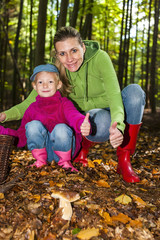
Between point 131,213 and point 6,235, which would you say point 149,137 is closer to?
point 131,213

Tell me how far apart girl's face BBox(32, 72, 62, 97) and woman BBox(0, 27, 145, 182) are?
0.21 m

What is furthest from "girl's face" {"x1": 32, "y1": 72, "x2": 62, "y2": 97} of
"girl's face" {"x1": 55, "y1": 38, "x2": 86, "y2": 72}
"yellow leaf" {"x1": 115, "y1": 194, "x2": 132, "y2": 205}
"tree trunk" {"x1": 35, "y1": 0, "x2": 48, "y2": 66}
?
"tree trunk" {"x1": 35, "y1": 0, "x2": 48, "y2": 66}

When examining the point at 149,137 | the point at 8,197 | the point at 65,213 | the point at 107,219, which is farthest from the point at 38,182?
the point at 149,137

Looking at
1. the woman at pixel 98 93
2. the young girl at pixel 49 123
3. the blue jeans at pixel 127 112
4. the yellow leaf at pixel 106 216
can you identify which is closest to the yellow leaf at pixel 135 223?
the yellow leaf at pixel 106 216

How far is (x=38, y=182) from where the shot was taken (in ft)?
6.88

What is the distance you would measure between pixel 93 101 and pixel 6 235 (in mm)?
1742

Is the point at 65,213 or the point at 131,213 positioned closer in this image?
the point at 65,213

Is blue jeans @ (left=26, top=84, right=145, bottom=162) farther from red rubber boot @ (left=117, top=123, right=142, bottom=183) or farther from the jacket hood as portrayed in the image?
the jacket hood

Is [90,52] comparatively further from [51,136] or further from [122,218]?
[122,218]

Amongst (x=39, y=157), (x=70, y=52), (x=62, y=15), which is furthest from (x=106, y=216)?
(x=62, y=15)

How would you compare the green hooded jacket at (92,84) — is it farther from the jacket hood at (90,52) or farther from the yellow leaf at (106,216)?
the yellow leaf at (106,216)

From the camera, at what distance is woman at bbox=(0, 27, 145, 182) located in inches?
95.4

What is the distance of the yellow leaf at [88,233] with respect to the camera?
1.50 meters

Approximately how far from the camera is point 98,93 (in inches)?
108
